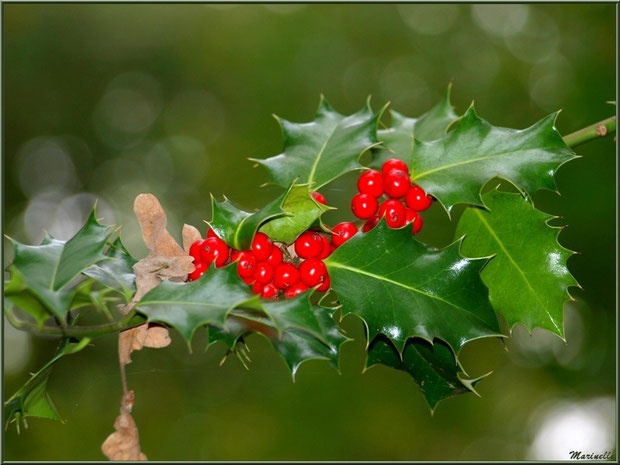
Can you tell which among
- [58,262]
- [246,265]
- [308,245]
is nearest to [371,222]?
[308,245]

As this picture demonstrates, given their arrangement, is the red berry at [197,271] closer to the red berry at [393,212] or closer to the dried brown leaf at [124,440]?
the dried brown leaf at [124,440]

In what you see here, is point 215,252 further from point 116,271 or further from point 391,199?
point 391,199

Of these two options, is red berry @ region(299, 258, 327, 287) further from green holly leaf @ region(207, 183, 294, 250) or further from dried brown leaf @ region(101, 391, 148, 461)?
dried brown leaf @ region(101, 391, 148, 461)

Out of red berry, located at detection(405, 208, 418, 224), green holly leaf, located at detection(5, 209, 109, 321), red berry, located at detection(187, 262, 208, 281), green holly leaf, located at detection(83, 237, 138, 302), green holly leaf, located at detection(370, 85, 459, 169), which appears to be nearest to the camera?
green holly leaf, located at detection(5, 209, 109, 321)

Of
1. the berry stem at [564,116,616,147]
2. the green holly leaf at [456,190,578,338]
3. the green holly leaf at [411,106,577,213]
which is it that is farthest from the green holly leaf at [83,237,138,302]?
the berry stem at [564,116,616,147]

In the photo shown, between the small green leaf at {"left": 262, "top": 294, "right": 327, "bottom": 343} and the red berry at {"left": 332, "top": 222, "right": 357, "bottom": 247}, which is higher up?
the small green leaf at {"left": 262, "top": 294, "right": 327, "bottom": 343}

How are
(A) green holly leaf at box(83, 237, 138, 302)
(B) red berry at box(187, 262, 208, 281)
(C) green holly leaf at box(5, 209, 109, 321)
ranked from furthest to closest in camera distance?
(B) red berry at box(187, 262, 208, 281), (A) green holly leaf at box(83, 237, 138, 302), (C) green holly leaf at box(5, 209, 109, 321)
